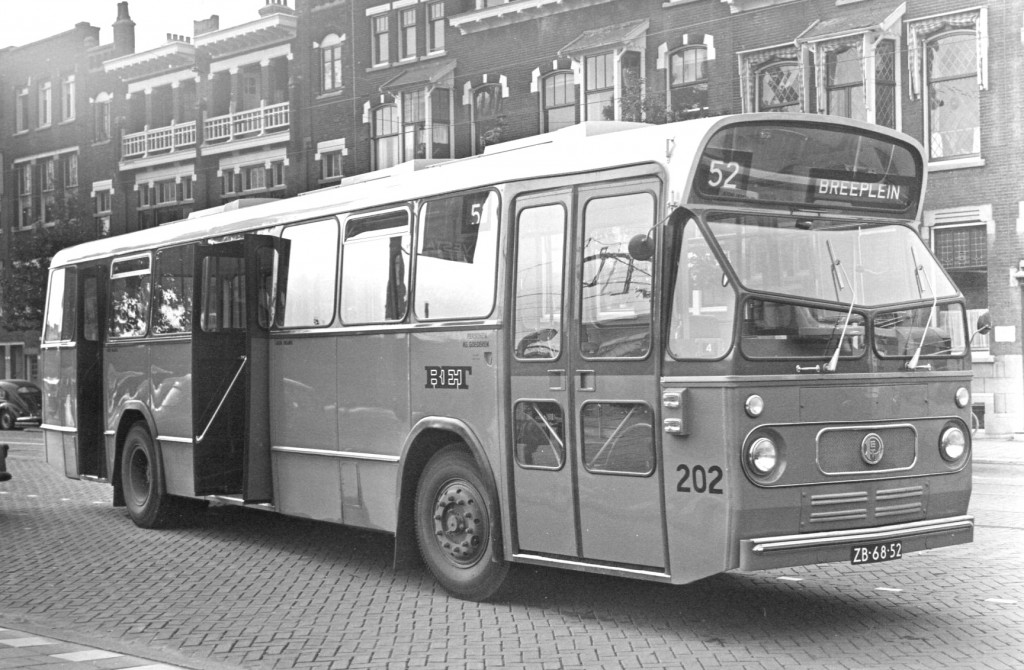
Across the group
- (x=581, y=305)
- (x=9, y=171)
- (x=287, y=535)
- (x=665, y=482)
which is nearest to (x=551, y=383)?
(x=581, y=305)

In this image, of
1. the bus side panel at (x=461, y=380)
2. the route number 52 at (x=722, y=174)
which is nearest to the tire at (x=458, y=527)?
the bus side panel at (x=461, y=380)

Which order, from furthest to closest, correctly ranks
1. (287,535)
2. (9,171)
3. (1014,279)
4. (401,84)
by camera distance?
1. (9,171)
2. (401,84)
3. (1014,279)
4. (287,535)

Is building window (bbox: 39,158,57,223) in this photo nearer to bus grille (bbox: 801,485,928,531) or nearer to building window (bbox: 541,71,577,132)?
building window (bbox: 541,71,577,132)

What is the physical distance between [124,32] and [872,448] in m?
48.0

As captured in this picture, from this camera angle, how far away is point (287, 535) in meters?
12.6

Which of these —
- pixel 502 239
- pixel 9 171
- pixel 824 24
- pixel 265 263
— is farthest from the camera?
pixel 9 171

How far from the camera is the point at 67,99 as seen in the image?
169 ft

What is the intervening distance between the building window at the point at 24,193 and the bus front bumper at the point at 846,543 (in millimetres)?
49885

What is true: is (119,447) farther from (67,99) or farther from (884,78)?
(67,99)

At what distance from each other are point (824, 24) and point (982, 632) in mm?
22129

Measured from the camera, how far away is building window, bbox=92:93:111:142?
4931cm

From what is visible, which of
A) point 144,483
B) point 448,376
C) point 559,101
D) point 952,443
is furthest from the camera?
point 559,101

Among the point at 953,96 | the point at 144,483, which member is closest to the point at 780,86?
the point at 953,96

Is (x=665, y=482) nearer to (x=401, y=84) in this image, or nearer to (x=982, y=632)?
(x=982, y=632)
